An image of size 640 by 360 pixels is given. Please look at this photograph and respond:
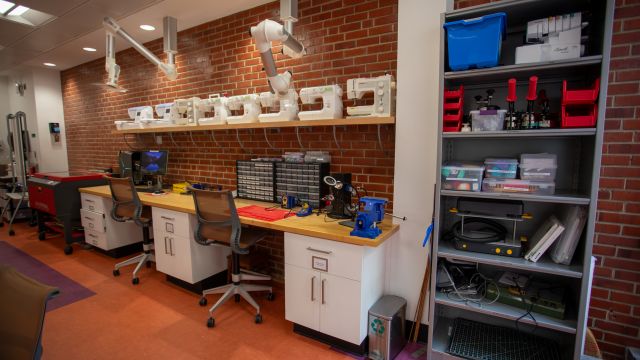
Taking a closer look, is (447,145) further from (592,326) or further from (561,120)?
(592,326)

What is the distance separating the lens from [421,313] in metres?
2.18

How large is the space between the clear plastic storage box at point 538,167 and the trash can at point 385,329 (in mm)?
1156

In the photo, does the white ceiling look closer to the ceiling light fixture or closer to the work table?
the ceiling light fixture

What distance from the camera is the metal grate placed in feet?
5.99

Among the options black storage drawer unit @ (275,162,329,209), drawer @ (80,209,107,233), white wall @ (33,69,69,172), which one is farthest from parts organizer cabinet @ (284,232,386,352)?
white wall @ (33,69,69,172)

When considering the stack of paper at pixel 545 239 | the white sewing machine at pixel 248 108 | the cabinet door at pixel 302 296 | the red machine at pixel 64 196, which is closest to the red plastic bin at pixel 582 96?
the stack of paper at pixel 545 239

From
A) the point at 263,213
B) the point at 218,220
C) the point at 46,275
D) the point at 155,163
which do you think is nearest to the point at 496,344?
the point at 263,213

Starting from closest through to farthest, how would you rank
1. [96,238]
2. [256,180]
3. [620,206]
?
[620,206]
[256,180]
[96,238]

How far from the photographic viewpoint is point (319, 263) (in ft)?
6.77

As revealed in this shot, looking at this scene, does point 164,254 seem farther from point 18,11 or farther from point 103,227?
point 18,11

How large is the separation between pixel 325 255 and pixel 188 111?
224 centimetres

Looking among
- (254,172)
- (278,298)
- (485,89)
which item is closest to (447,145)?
(485,89)

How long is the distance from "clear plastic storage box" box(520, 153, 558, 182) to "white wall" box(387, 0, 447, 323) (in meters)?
0.52

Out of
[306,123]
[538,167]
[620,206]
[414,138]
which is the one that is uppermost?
[306,123]
